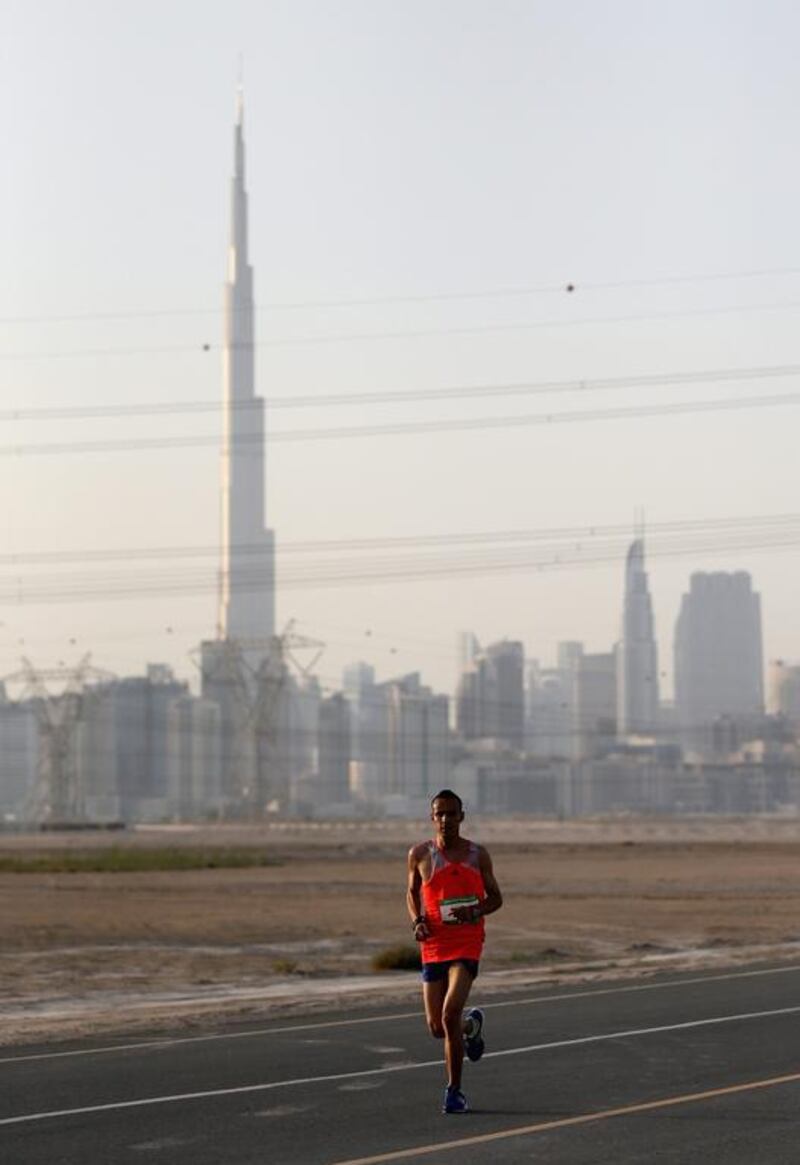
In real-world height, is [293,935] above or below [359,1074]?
below

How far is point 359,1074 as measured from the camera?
1577 cm

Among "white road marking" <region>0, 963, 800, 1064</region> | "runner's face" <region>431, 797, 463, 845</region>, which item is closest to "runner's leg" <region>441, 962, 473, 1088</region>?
"runner's face" <region>431, 797, 463, 845</region>

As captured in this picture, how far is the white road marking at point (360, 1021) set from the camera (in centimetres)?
1784

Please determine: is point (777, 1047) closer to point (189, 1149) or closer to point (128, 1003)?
point (189, 1149)

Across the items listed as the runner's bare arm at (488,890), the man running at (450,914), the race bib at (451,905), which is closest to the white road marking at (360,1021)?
the man running at (450,914)

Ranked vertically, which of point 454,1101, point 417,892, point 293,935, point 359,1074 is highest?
point 417,892

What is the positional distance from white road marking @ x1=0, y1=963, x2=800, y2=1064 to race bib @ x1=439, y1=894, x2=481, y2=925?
5599 mm

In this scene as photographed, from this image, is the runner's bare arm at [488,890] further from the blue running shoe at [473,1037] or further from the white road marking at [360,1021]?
the white road marking at [360,1021]

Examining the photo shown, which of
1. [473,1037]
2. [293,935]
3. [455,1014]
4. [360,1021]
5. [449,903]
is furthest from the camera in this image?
[293,935]

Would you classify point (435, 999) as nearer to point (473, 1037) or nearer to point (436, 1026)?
point (436, 1026)

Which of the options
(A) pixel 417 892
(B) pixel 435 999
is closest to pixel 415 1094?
(B) pixel 435 999

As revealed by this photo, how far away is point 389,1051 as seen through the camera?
1741cm

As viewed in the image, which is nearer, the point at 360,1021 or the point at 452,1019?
the point at 452,1019

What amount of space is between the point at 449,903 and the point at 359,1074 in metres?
3.16
